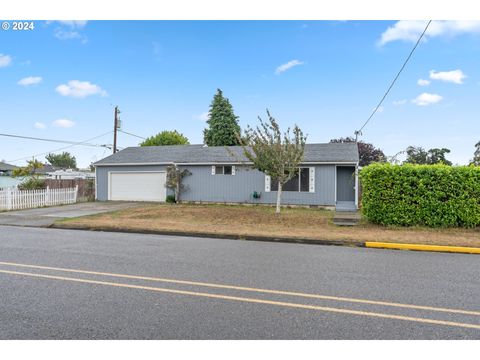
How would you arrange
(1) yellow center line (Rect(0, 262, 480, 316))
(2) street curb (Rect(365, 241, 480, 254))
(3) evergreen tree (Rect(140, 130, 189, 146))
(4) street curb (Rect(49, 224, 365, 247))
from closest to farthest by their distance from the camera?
(1) yellow center line (Rect(0, 262, 480, 316)), (2) street curb (Rect(365, 241, 480, 254)), (4) street curb (Rect(49, 224, 365, 247)), (3) evergreen tree (Rect(140, 130, 189, 146))

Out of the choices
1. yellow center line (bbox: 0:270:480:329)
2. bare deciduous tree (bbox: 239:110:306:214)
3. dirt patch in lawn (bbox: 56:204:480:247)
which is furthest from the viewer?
bare deciduous tree (bbox: 239:110:306:214)

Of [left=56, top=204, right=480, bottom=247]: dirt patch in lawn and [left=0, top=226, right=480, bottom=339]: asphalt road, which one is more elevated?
[left=56, top=204, right=480, bottom=247]: dirt patch in lawn

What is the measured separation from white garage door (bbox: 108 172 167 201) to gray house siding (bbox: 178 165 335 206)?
2.06 meters

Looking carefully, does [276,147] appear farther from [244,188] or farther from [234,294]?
[234,294]

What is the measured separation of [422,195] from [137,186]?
56.1ft

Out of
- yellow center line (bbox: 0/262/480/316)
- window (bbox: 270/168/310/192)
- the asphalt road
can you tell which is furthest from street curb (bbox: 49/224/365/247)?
window (bbox: 270/168/310/192)

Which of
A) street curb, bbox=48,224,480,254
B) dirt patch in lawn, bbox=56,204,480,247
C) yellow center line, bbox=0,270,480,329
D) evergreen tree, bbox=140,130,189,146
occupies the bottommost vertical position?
street curb, bbox=48,224,480,254

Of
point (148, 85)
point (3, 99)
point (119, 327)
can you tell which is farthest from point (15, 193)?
point (119, 327)

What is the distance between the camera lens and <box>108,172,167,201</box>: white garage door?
806 inches

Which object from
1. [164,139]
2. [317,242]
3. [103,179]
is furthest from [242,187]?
[164,139]

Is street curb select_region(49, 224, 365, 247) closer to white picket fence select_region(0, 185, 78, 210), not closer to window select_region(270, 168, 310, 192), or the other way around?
white picket fence select_region(0, 185, 78, 210)

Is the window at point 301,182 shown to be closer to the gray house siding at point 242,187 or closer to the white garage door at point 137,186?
the gray house siding at point 242,187

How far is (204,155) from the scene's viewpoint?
20344 mm

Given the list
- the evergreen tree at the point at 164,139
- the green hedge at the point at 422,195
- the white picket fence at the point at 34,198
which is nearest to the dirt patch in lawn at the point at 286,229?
the green hedge at the point at 422,195
